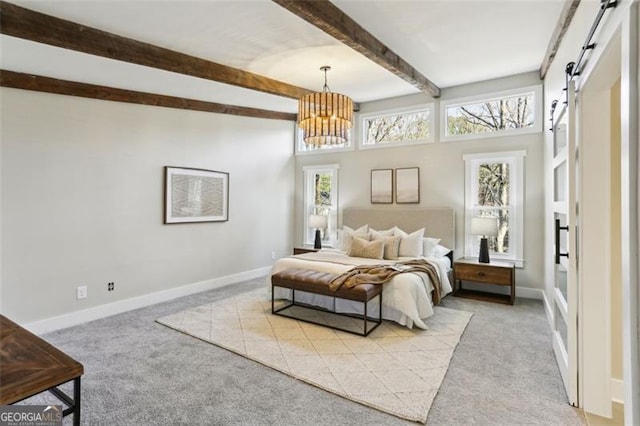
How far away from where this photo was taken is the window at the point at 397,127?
5520 millimetres

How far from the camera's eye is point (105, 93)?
12.8ft

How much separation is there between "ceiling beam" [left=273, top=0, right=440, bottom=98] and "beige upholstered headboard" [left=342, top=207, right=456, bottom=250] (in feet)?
6.86

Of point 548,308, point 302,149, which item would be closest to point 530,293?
point 548,308

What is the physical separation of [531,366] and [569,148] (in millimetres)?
1760

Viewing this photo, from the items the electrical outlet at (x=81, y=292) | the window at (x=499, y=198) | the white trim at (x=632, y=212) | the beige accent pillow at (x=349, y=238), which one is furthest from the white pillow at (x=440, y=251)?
the electrical outlet at (x=81, y=292)

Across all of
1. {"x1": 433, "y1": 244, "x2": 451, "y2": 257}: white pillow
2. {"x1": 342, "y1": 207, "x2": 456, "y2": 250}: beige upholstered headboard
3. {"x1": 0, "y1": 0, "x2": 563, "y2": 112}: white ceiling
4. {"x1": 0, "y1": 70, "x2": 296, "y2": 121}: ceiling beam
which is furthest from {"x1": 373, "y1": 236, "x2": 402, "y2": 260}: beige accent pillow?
{"x1": 0, "y1": 70, "x2": 296, "y2": 121}: ceiling beam

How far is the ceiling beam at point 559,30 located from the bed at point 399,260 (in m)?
2.24

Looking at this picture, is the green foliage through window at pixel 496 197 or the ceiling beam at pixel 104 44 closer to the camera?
the ceiling beam at pixel 104 44

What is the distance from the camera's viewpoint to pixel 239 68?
3898mm

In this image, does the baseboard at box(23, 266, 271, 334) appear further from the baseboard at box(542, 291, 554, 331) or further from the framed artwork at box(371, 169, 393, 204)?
the baseboard at box(542, 291, 554, 331)

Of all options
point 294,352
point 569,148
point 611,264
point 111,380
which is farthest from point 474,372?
point 111,380

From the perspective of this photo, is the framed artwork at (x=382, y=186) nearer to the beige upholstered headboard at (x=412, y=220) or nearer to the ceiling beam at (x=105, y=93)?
the beige upholstered headboard at (x=412, y=220)

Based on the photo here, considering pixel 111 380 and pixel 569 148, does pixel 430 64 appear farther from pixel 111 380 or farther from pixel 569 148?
pixel 111 380

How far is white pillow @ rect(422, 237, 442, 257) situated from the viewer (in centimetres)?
480
